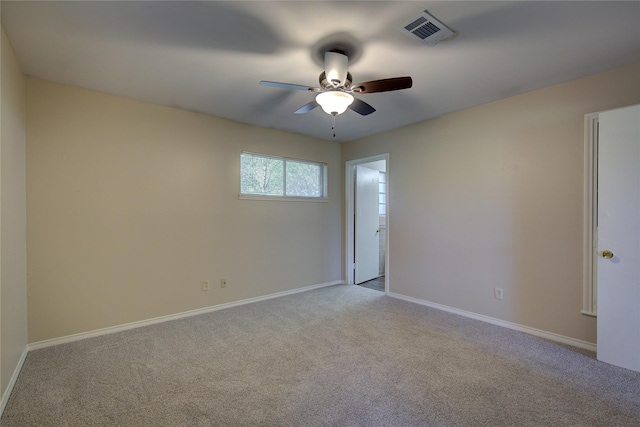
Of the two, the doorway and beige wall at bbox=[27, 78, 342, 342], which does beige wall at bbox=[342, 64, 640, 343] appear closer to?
the doorway

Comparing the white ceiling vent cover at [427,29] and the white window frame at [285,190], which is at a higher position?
the white ceiling vent cover at [427,29]

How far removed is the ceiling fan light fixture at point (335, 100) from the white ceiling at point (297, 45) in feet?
1.10

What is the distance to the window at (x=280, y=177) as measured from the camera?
3.99 meters

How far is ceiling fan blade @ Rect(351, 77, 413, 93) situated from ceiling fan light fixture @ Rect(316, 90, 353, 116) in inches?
3.5

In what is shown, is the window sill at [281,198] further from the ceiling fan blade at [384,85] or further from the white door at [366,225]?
the ceiling fan blade at [384,85]

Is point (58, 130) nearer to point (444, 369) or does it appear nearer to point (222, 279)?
point (222, 279)

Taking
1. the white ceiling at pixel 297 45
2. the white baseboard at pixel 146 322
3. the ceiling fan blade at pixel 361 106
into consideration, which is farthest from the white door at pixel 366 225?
the ceiling fan blade at pixel 361 106

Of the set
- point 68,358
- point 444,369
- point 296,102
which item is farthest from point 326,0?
point 68,358

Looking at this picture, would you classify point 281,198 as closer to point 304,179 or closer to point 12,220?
point 304,179

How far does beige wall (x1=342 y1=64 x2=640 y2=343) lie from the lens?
2.65 metres

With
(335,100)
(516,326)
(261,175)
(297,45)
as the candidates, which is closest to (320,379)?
(335,100)

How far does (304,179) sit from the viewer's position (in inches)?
181

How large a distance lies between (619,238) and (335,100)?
2471 mm

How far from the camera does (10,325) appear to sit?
203 centimetres
